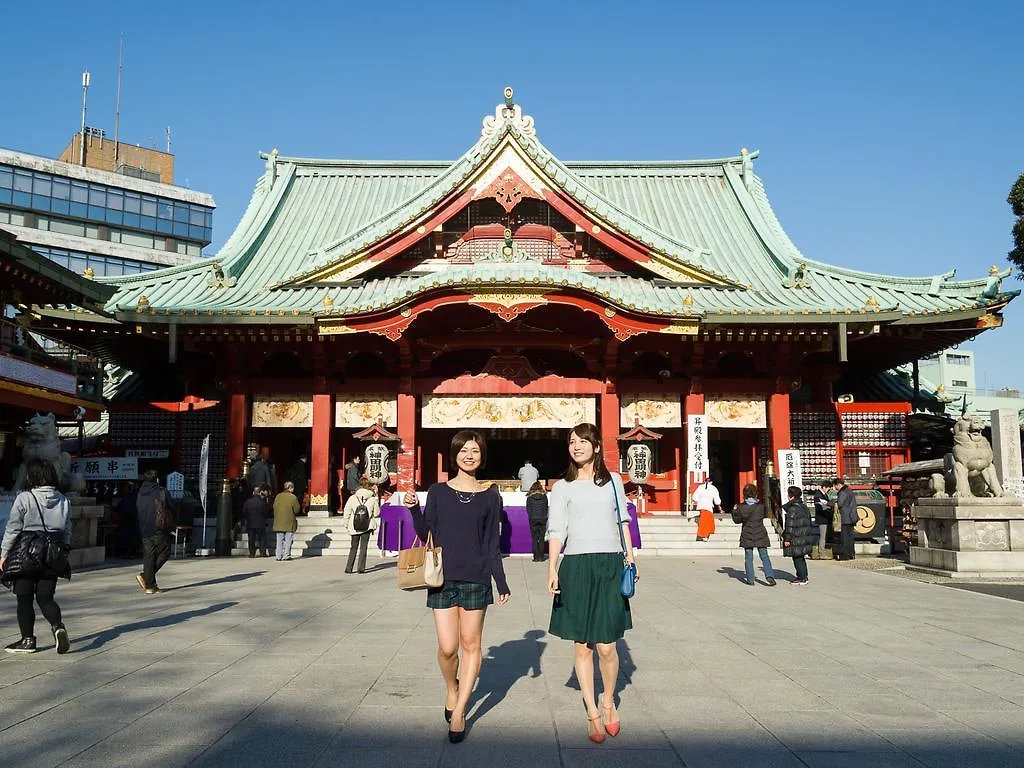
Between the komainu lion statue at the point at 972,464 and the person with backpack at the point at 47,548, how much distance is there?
1357cm

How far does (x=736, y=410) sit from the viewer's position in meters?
21.2

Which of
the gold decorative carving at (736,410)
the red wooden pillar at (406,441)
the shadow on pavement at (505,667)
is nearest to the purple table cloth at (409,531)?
the red wooden pillar at (406,441)

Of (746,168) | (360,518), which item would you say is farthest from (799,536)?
(746,168)

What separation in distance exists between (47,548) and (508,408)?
14.4m

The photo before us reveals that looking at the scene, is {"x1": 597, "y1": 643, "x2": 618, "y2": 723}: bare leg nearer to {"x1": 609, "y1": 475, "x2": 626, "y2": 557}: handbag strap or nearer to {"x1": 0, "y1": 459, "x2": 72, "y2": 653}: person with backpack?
{"x1": 609, "y1": 475, "x2": 626, "y2": 557}: handbag strap

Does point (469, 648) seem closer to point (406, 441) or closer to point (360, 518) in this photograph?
point (360, 518)

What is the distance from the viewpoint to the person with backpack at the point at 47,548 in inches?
281

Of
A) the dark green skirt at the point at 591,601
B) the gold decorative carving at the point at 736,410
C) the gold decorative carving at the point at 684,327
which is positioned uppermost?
the gold decorative carving at the point at 684,327

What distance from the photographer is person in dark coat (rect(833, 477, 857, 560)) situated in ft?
56.4

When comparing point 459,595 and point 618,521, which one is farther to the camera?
point 618,521

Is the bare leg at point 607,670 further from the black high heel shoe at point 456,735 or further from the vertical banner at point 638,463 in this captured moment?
the vertical banner at point 638,463

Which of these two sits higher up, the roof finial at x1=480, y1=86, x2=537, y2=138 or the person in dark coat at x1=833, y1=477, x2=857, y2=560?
the roof finial at x1=480, y1=86, x2=537, y2=138

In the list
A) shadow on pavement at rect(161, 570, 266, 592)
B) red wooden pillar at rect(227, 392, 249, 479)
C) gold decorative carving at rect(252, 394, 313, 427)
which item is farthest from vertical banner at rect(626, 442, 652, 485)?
red wooden pillar at rect(227, 392, 249, 479)

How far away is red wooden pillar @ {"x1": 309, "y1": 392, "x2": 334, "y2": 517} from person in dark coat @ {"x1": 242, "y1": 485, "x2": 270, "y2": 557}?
8.14 ft
